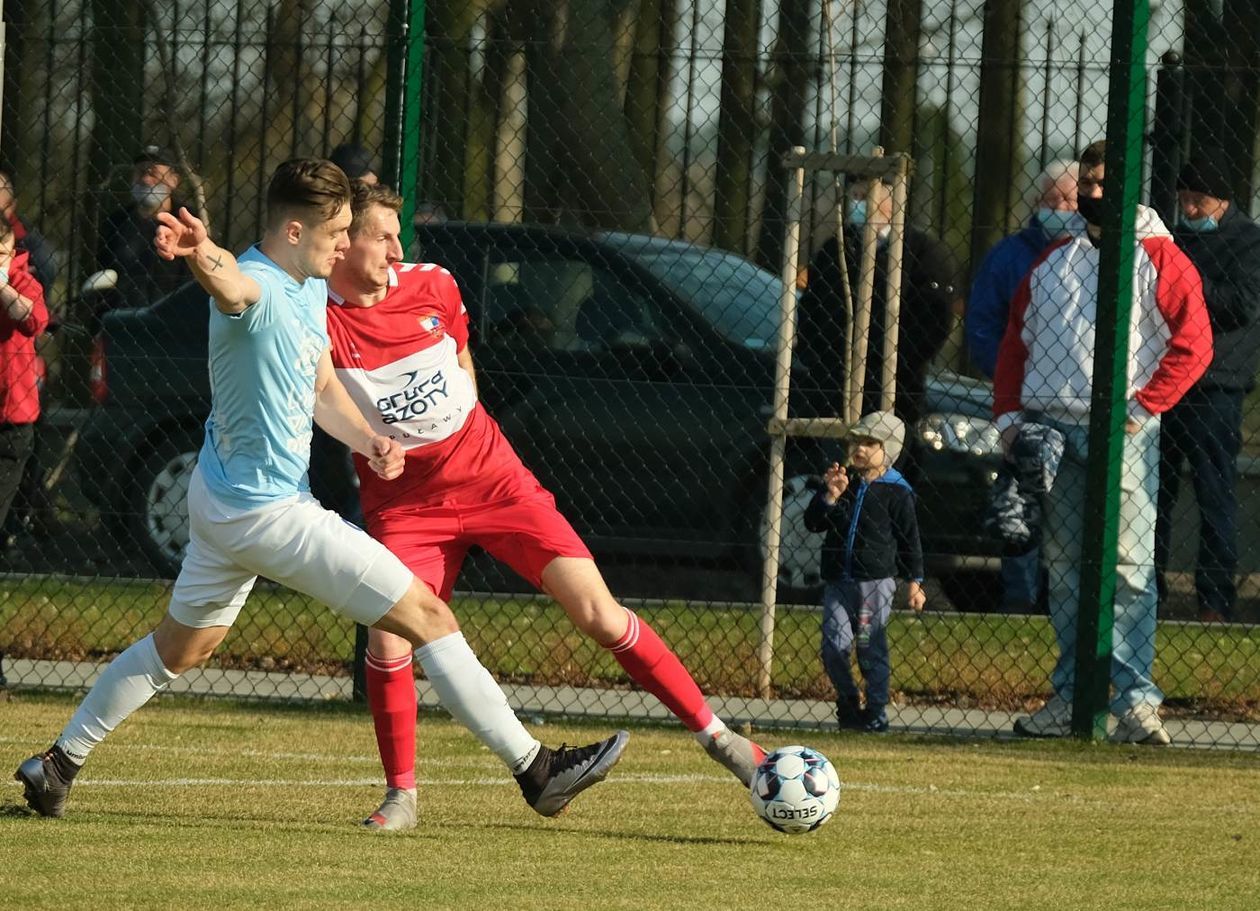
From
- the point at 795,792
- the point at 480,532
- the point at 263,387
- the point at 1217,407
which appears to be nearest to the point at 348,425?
the point at 263,387

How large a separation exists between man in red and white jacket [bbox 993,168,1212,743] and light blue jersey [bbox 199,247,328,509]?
154 inches

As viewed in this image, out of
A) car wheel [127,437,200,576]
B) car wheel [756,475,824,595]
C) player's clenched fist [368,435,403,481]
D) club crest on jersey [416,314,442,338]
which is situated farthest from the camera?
car wheel [127,437,200,576]

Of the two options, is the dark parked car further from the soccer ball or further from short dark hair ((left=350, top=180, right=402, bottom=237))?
the soccer ball

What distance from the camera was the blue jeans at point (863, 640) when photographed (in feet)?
28.3

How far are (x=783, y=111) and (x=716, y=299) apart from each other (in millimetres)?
991

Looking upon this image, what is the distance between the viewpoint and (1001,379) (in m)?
8.82

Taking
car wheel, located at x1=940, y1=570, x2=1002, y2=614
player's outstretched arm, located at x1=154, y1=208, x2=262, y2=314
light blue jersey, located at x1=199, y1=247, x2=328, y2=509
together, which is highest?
player's outstretched arm, located at x1=154, y1=208, x2=262, y2=314

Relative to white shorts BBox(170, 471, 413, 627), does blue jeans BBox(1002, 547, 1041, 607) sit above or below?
below

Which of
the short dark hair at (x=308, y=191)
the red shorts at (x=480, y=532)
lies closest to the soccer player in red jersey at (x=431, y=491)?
the red shorts at (x=480, y=532)

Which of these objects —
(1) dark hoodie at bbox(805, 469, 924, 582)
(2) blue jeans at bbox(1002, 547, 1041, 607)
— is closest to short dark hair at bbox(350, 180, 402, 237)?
(1) dark hoodie at bbox(805, 469, 924, 582)

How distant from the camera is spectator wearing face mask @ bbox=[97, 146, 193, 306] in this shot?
9.10 meters

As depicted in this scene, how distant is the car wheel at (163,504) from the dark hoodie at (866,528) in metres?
2.96

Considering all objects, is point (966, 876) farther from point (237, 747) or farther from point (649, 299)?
point (649, 299)

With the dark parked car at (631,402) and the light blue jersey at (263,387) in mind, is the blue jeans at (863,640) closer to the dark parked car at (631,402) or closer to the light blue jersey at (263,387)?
the dark parked car at (631,402)
